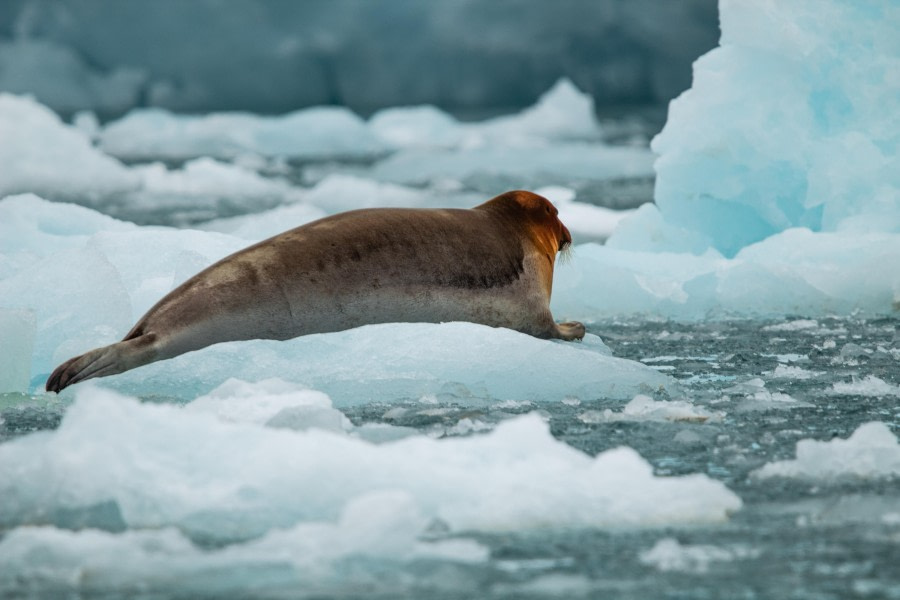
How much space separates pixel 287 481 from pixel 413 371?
1410mm

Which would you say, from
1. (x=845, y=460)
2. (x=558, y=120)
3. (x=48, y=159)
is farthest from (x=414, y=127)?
(x=845, y=460)

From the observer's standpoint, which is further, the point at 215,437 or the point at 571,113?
the point at 571,113

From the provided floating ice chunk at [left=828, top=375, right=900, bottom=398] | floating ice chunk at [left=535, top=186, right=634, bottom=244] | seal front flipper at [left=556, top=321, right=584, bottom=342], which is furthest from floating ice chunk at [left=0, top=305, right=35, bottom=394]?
floating ice chunk at [left=535, top=186, right=634, bottom=244]

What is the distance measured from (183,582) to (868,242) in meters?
5.27

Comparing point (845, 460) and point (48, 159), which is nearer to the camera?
point (845, 460)

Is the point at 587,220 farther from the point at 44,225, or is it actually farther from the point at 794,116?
the point at 44,225

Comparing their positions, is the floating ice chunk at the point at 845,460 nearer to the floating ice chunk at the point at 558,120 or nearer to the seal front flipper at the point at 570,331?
the seal front flipper at the point at 570,331

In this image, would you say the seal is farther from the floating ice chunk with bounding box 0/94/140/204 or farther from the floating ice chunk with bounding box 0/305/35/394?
the floating ice chunk with bounding box 0/94/140/204

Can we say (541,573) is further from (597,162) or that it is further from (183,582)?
(597,162)

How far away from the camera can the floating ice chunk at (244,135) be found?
2491cm

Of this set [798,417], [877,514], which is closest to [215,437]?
[877,514]

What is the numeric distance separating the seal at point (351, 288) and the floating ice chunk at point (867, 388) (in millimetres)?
1170

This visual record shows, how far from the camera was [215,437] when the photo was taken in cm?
237

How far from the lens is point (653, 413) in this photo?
3.10m
